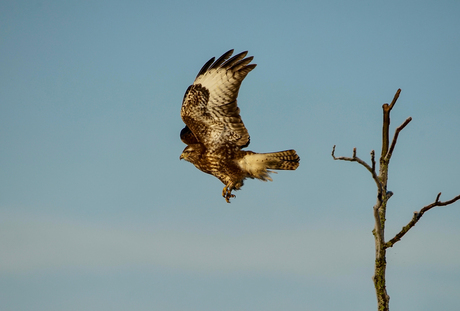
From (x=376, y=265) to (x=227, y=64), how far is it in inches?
183

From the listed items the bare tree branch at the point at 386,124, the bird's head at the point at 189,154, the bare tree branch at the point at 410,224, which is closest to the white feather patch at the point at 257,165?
the bird's head at the point at 189,154

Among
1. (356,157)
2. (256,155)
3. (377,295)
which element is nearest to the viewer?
(356,157)

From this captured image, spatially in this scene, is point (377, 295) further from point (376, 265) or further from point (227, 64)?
point (227, 64)

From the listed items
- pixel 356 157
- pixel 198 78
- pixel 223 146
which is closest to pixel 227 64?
pixel 198 78

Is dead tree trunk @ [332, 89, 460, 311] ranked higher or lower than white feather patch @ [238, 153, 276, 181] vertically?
lower

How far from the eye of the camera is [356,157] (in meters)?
5.13

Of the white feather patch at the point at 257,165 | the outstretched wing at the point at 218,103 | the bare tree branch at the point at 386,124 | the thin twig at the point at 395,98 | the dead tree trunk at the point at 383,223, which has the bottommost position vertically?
the dead tree trunk at the point at 383,223

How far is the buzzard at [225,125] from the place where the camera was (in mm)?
9109

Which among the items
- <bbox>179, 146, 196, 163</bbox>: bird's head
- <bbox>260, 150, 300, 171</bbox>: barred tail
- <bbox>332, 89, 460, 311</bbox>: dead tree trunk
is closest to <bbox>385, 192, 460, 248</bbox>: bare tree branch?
<bbox>332, 89, 460, 311</bbox>: dead tree trunk

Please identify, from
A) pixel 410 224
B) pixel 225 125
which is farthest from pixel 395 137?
pixel 225 125

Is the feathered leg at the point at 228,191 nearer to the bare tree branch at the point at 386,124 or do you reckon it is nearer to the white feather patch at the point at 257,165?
the white feather patch at the point at 257,165

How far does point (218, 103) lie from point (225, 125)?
0.40 meters

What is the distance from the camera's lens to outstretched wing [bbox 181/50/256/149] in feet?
30.0

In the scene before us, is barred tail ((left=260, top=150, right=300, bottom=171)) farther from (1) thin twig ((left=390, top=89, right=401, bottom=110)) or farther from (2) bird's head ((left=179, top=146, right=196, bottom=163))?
(1) thin twig ((left=390, top=89, right=401, bottom=110))
